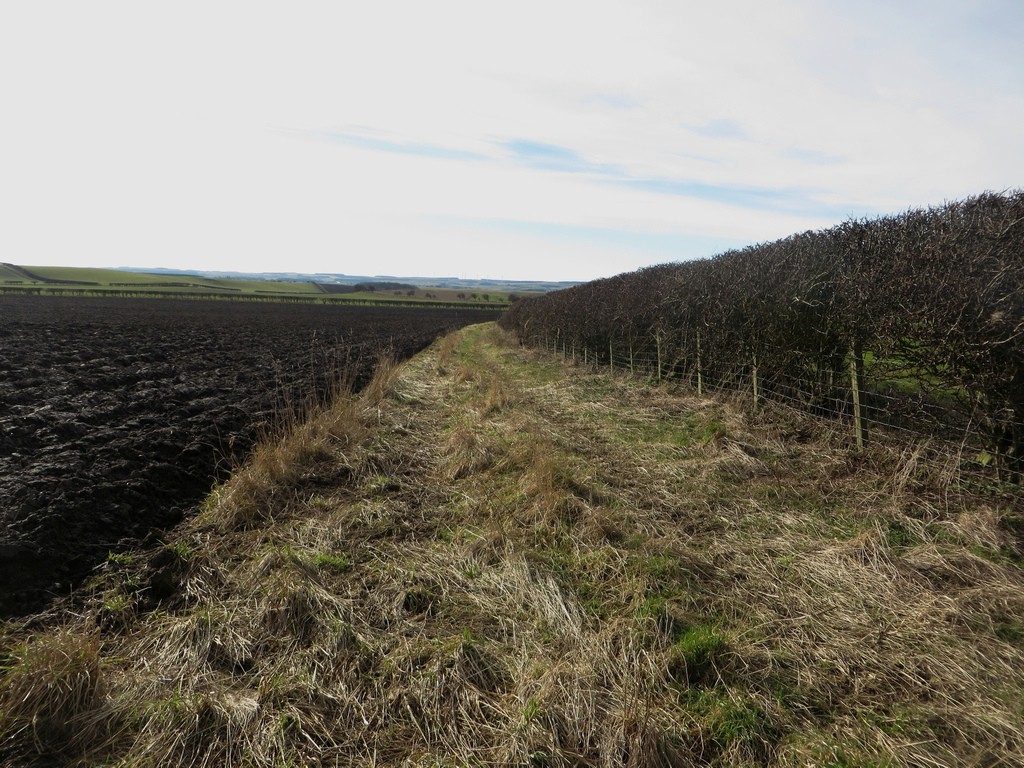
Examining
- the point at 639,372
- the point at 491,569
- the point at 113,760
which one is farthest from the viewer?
the point at 639,372

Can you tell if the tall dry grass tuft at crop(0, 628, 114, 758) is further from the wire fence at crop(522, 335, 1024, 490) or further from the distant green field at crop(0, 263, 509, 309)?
the distant green field at crop(0, 263, 509, 309)

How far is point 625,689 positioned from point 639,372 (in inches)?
476

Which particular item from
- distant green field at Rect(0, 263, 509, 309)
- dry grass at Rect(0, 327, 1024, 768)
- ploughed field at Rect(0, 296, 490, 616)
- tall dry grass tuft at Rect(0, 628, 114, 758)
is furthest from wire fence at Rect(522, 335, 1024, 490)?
distant green field at Rect(0, 263, 509, 309)

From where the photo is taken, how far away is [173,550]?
4469 millimetres

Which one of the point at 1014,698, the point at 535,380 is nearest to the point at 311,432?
the point at 1014,698

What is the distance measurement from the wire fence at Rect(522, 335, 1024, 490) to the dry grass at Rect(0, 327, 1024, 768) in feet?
1.18

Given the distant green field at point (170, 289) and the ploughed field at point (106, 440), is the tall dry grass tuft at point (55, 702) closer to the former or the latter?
the ploughed field at point (106, 440)

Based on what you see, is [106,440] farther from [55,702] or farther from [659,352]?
[659,352]

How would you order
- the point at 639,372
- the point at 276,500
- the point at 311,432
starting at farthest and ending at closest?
the point at 639,372 → the point at 311,432 → the point at 276,500

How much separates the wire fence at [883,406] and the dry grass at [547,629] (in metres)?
0.36

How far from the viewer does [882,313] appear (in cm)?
619

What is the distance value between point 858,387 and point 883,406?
3.67 feet

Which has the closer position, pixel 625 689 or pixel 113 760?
pixel 113 760

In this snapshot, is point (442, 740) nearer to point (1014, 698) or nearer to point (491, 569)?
point (491, 569)
